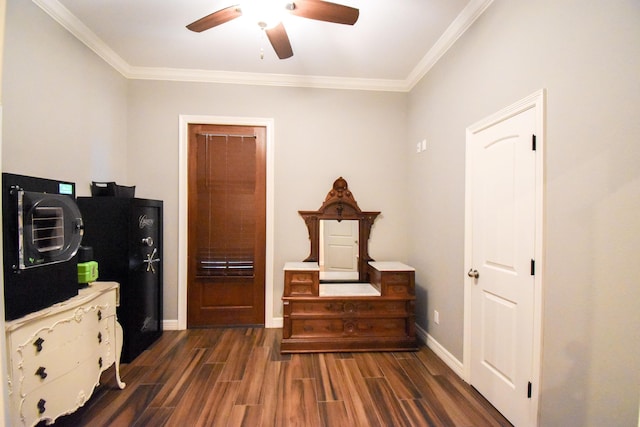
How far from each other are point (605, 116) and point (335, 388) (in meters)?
2.37

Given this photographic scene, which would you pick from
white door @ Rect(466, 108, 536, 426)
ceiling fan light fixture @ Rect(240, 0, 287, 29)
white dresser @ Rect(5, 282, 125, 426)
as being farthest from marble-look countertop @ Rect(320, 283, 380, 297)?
ceiling fan light fixture @ Rect(240, 0, 287, 29)

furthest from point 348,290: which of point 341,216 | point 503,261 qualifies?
point 503,261

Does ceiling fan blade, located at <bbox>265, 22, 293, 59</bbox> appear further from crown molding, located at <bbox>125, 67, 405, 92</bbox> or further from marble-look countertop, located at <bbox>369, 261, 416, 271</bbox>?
marble-look countertop, located at <bbox>369, 261, 416, 271</bbox>

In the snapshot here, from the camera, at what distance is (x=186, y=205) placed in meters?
3.12

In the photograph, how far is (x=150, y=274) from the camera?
2727mm

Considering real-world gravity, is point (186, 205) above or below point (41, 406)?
above

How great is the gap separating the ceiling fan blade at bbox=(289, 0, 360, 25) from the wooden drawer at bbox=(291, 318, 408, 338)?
8.44 ft

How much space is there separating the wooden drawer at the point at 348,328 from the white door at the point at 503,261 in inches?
28.9

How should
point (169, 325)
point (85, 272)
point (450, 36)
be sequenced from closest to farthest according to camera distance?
point (85, 272)
point (450, 36)
point (169, 325)

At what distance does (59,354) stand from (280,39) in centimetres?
248

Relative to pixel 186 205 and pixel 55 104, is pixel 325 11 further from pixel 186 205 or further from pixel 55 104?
pixel 186 205

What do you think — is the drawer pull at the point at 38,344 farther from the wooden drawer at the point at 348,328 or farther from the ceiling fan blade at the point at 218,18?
the ceiling fan blade at the point at 218,18

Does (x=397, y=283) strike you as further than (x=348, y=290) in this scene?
No

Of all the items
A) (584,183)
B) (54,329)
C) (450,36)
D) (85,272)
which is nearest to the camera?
(584,183)
